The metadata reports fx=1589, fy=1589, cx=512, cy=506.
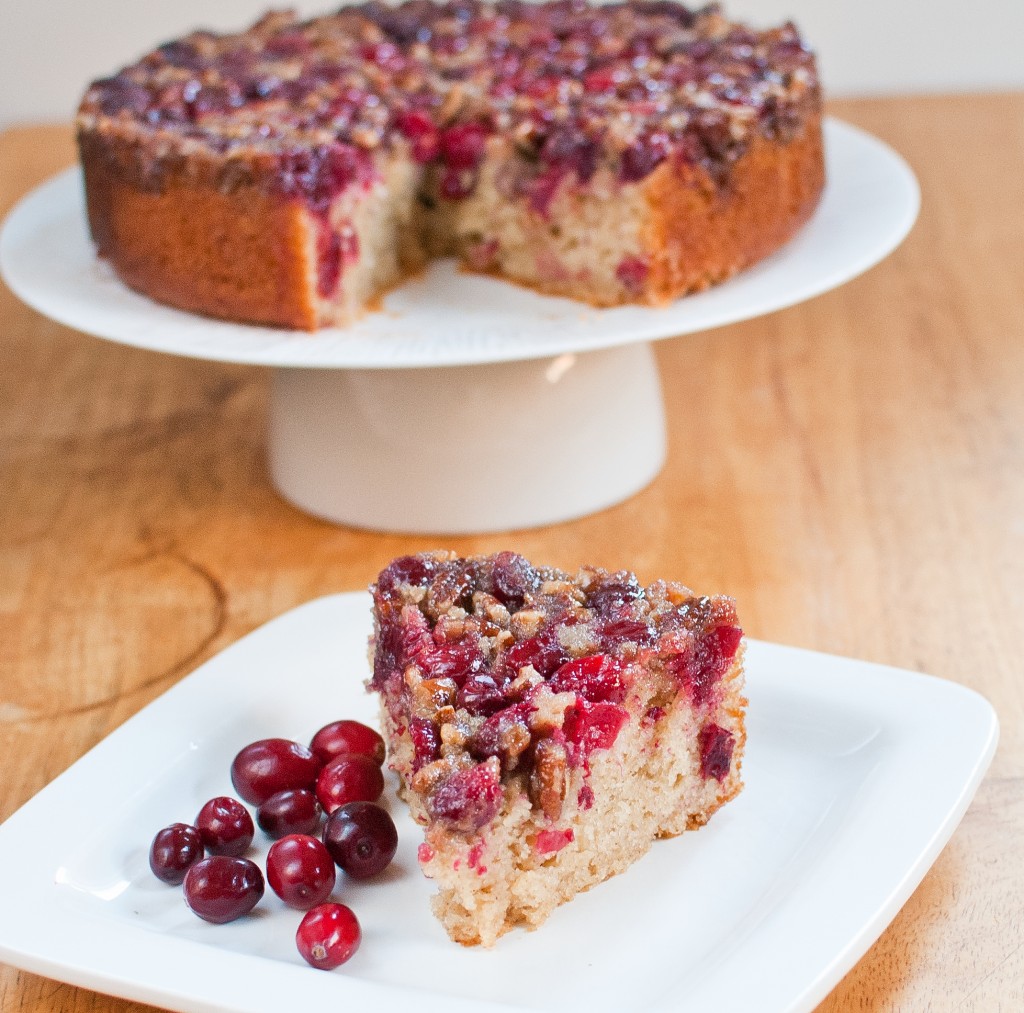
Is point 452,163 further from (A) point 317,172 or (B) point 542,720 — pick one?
(B) point 542,720

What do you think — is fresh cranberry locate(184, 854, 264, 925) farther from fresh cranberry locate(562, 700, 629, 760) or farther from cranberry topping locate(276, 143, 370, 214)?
cranberry topping locate(276, 143, 370, 214)

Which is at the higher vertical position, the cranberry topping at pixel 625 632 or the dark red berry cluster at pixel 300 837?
the cranberry topping at pixel 625 632

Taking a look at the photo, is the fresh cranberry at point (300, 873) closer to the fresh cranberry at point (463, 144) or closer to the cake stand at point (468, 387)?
the cake stand at point (468, 387)

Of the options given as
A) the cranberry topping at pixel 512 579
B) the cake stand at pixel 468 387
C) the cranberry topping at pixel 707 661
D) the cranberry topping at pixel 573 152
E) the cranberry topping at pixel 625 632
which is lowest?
the cake stand at pixel 468 387

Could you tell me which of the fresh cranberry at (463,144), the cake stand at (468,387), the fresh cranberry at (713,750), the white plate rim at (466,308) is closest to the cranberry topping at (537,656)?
the fresh cranberry at (713,750)

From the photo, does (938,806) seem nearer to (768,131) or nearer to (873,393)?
(768,131)

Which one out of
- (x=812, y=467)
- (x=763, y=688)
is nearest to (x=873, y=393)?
(x=812, y=467)
